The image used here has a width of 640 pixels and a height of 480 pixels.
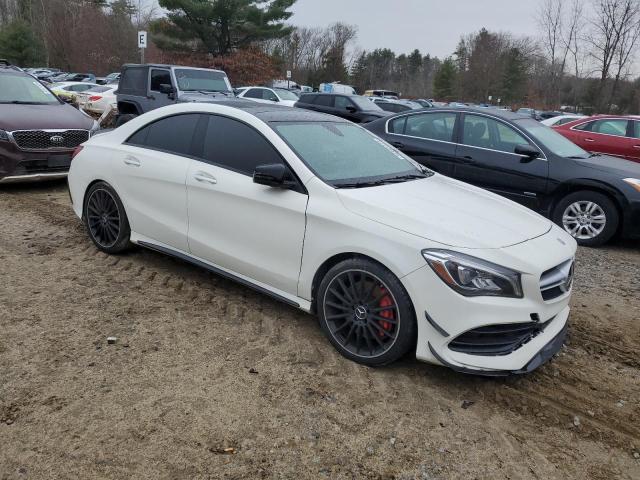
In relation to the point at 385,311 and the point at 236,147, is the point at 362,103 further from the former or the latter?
the point at 385,311

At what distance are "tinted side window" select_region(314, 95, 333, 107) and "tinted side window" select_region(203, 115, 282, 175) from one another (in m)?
11.9

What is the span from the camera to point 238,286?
14.7 ft

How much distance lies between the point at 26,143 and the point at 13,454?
5.75 m

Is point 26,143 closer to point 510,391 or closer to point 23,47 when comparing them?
point 510,391

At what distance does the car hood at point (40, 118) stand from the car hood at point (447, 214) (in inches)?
221

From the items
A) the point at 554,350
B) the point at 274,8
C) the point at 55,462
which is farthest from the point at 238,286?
the point at 274,8

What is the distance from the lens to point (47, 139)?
725 centimetres

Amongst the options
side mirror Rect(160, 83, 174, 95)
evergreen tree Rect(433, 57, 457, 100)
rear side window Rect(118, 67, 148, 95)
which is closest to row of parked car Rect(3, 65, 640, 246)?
side mirror Rect(160, 83, 174, 95)

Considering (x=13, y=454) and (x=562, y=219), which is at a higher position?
(x=562, y=219)

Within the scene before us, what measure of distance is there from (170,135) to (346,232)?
206cm

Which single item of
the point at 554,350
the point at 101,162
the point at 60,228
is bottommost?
the point at 60,228

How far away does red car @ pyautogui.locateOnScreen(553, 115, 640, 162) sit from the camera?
10211 millimetres

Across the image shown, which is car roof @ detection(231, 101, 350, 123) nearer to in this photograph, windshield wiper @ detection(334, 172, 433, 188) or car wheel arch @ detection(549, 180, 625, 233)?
windshield wiper @ detection(334, 172, 433, 188)

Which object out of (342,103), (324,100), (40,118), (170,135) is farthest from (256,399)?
(324,100)
